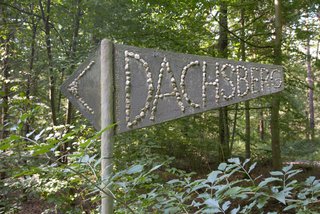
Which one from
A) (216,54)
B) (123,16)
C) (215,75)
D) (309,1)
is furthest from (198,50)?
(215,75)

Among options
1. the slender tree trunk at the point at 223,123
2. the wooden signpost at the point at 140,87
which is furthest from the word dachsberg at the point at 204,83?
the slender tree trunk at the point at 223,123

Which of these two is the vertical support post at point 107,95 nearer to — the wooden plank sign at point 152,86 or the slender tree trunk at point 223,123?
the wooden plank sign at point 152,86

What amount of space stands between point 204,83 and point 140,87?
374mm

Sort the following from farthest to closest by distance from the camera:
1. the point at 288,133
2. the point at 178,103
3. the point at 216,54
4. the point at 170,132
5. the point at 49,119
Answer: the point at 288,133, the point at 216,54, the point at 49,119, the point at 170,132, the point at 178,103

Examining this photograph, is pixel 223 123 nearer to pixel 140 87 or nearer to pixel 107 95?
pixel 140 87

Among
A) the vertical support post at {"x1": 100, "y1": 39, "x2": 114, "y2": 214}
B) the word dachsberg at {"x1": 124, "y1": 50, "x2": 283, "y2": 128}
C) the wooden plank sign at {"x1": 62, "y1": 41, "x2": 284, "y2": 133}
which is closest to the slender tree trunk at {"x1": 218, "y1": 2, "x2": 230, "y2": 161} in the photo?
the word dachsberg at {"x1": 124, "y1": 50, "x2": 283, "y2": 128}

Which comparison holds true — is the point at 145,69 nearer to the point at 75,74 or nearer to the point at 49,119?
the point at 75,74

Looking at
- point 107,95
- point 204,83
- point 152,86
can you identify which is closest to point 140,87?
point 152,86

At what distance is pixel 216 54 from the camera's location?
616 centimetres

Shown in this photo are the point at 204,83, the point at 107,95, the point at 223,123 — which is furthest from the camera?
the point at 223,123

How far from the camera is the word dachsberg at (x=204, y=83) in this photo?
148 cm

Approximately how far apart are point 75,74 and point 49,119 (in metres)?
4.11

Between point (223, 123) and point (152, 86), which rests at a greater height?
point (152, 86)

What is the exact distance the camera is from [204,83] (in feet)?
5.26
